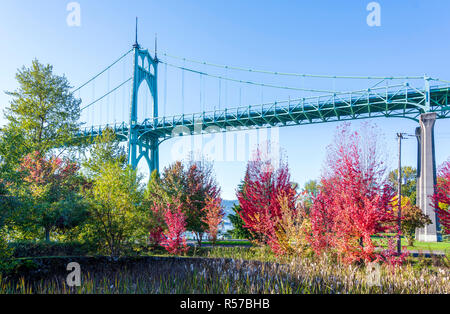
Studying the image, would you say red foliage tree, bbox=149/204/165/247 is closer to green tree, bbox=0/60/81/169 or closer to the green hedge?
the green hedge

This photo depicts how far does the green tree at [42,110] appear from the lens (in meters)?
20.4

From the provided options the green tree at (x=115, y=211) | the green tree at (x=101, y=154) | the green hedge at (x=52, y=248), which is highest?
the green tree at (x=101, y=154)

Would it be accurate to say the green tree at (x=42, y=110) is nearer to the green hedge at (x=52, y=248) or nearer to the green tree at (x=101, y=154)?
the green tree at (x=101, y=154)

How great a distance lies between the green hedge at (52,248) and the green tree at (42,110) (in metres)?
7.71

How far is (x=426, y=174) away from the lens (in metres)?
26.5

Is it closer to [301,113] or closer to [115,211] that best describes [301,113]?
[301,113]

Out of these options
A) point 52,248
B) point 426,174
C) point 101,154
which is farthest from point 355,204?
point 426,174

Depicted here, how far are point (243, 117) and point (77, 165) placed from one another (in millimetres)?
23224

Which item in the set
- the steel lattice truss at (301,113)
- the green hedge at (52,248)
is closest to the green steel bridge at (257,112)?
the steel lattice truss at (301,113)

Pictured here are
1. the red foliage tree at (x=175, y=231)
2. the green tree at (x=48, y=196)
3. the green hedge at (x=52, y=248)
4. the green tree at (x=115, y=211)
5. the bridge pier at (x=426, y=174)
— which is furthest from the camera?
the bridge pier at (x=426, y=174)

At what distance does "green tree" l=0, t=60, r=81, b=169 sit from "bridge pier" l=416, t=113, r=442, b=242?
3060 centimetres

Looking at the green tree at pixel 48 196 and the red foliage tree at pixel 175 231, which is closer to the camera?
the green tree at pixel 48 196

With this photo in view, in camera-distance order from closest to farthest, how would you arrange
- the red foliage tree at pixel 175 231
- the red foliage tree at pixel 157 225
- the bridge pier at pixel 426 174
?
the red foliage tree at pixel 175 231 < the red foliage tree at pixel 157 225 < the bridge pier at pixel 426 174

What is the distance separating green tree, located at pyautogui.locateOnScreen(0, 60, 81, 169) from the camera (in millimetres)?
20375
